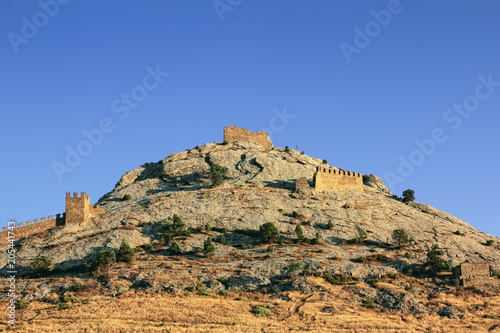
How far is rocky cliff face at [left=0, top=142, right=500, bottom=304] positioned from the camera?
6612cm

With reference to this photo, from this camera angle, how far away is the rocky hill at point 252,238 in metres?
62.1

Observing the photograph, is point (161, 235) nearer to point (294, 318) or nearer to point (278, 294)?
point (278, 294)

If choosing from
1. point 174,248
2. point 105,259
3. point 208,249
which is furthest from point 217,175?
point 105,259

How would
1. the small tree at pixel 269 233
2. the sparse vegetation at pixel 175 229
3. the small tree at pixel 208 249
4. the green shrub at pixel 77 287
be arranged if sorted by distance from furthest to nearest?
1. the sparse vegetation at pixel 175 229
2. the small tree at pixel 269 233
3. the small tree at pixel 208 249
4. the green shrub at pixel 77 287

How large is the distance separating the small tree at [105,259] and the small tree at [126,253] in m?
1.73

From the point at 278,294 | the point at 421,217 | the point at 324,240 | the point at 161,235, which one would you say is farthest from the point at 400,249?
the point at 161,235

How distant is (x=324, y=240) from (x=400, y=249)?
9.86m

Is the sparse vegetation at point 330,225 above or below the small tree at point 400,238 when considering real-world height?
above

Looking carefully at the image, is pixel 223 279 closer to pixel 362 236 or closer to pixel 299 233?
pixel 299 233

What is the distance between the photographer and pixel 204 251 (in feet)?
226

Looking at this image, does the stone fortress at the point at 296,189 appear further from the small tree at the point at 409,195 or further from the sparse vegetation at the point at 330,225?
the sparse vegetation at the point at 330,225

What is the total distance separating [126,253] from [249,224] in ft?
60.9

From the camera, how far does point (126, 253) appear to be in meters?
67.8

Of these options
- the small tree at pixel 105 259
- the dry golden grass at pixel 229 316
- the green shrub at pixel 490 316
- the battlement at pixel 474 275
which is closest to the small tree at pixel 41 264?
the small tree at pixel 105 259
